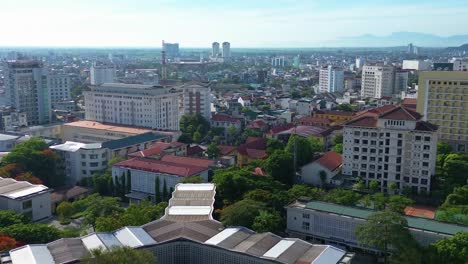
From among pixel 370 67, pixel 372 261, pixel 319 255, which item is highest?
pixel 370 67

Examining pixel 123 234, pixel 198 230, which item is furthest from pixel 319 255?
pixel 123 234

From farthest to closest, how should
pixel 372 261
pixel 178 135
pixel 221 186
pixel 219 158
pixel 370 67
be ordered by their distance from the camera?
pixel 370 67
pixel 178 135
pixel 219 158
pixel 221 186
pixel 372 261

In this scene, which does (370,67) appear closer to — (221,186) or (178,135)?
(178,135)

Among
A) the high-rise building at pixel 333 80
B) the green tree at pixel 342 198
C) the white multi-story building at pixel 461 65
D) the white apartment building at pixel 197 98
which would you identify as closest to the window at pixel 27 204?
the green tree at pixel 342 198

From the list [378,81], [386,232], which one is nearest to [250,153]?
[386,232]

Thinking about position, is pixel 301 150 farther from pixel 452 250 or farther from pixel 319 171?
pixel 452 250

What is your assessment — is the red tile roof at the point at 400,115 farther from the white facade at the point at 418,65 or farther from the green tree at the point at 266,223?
the white facade at the point at 418,65
